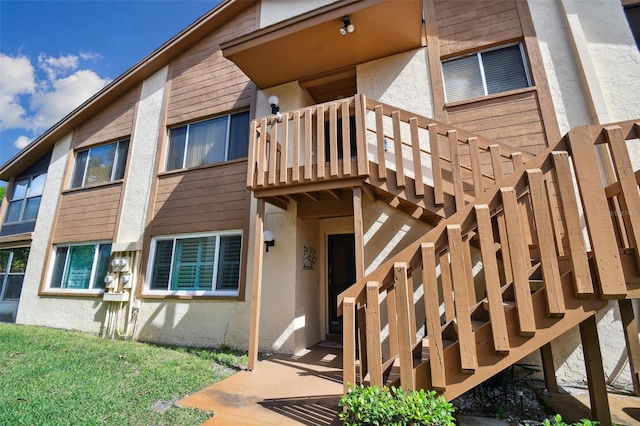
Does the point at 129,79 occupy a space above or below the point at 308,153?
above

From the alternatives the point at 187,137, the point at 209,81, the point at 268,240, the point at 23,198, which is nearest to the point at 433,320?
the point at 268,240

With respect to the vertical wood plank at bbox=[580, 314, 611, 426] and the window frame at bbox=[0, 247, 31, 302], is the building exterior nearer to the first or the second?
the window frame at bbox=[0, 247, 31, 302]

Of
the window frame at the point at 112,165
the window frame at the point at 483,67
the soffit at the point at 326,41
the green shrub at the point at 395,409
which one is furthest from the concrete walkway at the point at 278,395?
the window frame at the point at 112,165

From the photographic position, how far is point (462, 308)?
2.29 m

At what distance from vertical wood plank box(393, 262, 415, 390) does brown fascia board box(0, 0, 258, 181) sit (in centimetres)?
846

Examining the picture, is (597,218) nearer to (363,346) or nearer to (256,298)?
(363,346)

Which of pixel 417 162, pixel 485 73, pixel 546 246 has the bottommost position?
pixel 546 246

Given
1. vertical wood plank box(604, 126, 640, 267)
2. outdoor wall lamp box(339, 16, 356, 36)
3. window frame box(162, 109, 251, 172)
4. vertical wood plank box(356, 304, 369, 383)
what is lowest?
vertical wood plank box(356, 304, 369, 383)

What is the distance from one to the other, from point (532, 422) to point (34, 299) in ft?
38.3

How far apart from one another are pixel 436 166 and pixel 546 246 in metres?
1.89

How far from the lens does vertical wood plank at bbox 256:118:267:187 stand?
4789 mm

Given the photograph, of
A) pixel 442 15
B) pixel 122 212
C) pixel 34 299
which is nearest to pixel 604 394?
pixel 442 15

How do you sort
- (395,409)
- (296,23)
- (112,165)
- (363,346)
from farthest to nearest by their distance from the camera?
1. (112,165)
2. (296,23)
3. (363,346)
4. (395,409)

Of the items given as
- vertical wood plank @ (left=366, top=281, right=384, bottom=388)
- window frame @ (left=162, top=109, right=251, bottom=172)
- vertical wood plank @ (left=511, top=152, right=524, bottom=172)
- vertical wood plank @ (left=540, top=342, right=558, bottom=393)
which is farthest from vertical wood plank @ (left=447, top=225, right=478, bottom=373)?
window frame @ (left=162, top=109, right=251, bottom=172)
